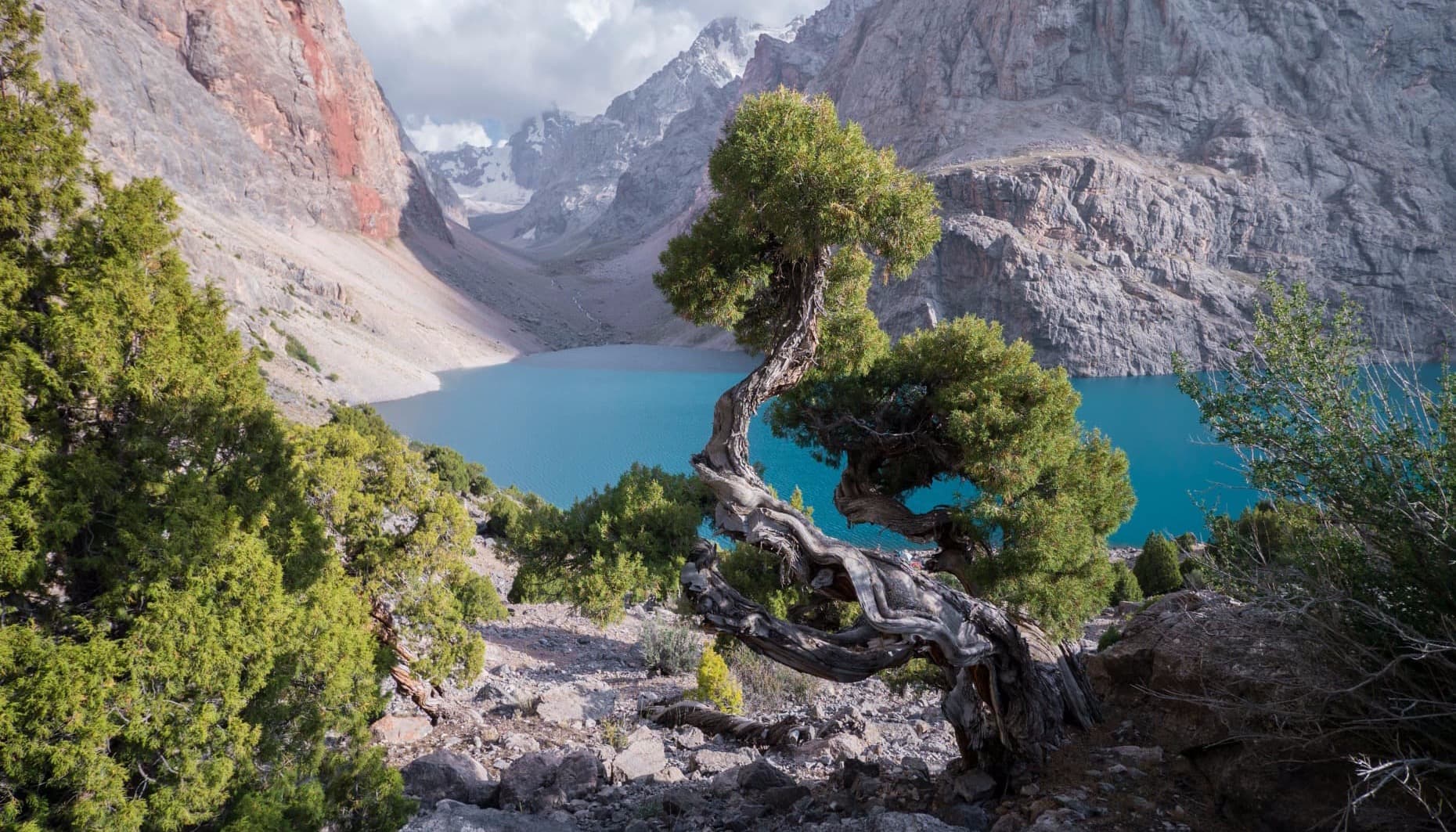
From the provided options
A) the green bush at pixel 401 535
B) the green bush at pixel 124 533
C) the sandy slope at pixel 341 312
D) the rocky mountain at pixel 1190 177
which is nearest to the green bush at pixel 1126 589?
the green bush at pixel 401 535

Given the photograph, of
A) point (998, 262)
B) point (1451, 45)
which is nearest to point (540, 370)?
point (998, 262)

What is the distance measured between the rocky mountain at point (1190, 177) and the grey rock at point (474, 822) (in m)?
78.8

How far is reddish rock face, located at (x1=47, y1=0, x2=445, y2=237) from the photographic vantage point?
76.9m

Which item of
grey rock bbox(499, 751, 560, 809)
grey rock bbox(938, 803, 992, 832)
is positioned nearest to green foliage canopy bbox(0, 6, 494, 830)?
grey rock bbox(499, 751, 560, 809)

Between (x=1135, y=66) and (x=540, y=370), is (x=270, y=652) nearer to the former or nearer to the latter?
(x=540, y=370)

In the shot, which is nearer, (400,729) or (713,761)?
(713,761)

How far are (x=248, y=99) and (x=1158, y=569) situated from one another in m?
124

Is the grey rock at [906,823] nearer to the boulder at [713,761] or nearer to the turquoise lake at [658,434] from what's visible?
the boulder at [713,761]

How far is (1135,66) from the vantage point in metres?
99.8

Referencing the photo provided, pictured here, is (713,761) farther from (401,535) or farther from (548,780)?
(401,535)

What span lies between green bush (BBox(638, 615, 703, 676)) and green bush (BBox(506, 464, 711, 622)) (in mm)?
872

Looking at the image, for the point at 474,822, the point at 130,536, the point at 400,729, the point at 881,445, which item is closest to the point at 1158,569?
the point at 881,445

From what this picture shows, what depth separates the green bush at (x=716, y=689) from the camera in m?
10.6

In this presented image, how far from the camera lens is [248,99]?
326 feet
